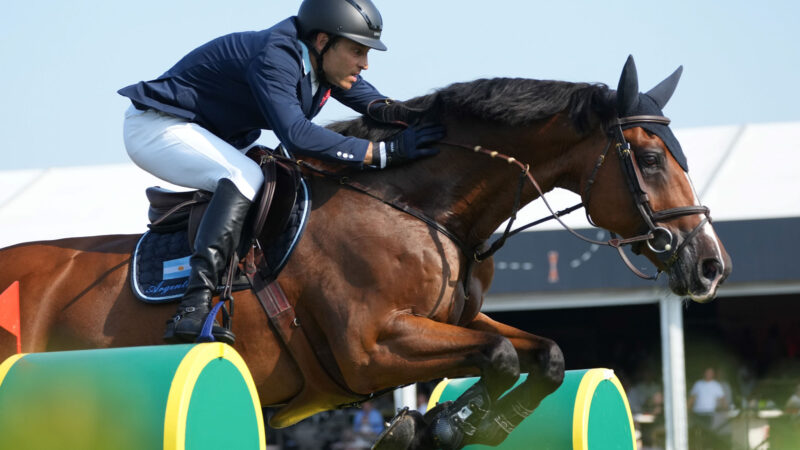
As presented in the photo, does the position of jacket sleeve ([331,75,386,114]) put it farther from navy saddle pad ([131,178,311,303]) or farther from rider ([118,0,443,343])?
navy saddle pad ([131,178,311,303])

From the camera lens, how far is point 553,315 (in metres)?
18.1

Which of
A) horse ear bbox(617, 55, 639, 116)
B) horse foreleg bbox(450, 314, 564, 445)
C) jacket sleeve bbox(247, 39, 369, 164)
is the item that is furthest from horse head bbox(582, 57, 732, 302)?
jacket sleeve bbox(247, 39, 369, 164)

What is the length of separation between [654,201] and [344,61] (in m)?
1.48

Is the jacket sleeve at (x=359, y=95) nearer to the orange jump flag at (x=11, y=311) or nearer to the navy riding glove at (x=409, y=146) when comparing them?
the navy riding glove at (x=409, y=146)

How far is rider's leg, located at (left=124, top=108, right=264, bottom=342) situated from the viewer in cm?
410

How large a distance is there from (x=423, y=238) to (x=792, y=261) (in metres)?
8.12

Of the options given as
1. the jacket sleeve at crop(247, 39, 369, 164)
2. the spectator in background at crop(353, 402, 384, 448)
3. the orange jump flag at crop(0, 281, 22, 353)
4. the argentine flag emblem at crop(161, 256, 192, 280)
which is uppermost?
the jacket sleeve at crop(247, 39, 369, 164)

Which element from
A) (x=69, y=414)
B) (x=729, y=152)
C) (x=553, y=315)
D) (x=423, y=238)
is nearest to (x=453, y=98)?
(x=423, y=238)

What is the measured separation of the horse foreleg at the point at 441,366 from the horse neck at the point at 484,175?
49 cm

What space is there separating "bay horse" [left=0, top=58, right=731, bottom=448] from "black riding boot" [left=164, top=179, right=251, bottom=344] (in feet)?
0.70

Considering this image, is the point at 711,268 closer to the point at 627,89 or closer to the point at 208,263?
the point at 627,89

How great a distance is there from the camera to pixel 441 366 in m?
4.06

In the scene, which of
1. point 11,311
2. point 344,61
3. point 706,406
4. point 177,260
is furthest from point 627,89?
point 706,406

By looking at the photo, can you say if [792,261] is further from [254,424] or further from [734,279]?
[254,424]
